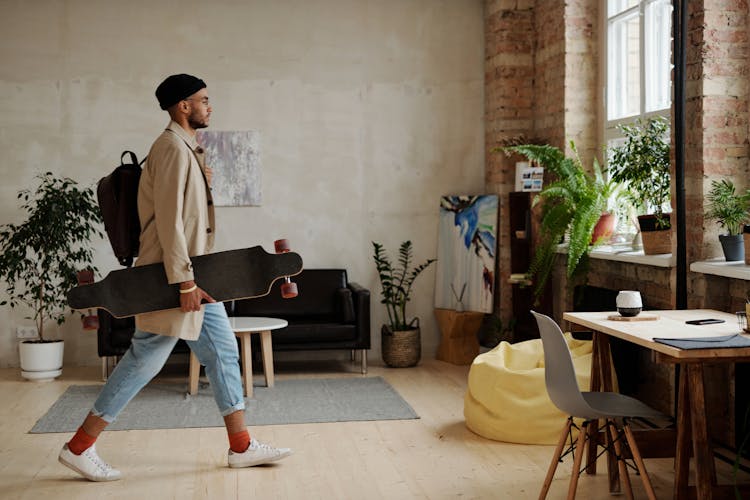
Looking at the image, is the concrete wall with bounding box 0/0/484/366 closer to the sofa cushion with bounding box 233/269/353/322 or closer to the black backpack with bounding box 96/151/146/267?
the sofa cushion with bounding box 233/269/353/322

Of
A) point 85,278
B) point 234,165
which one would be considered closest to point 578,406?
point 85,278

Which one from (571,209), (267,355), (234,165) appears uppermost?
(234,165)

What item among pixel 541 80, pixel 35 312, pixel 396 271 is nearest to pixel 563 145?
pixel 541 80

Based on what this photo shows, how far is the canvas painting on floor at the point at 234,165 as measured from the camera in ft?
24.0

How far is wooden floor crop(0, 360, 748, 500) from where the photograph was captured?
3938 mm

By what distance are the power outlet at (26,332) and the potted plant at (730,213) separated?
5142 millimetres

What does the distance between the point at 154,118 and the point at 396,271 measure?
7.54ft

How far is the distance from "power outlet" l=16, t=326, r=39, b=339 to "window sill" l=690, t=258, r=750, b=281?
504cm

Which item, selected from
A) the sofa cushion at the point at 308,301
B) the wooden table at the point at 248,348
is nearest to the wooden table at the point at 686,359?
the wooden table at the point at 248,348

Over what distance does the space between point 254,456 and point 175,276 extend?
3.18 ft

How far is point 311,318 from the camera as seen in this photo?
711 cm

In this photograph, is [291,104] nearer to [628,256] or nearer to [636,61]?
[636,61]

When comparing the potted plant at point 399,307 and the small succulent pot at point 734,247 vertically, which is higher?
the small succulent pot at point 734,247

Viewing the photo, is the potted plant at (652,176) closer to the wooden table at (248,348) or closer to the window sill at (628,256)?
the window sill at (628,256)
